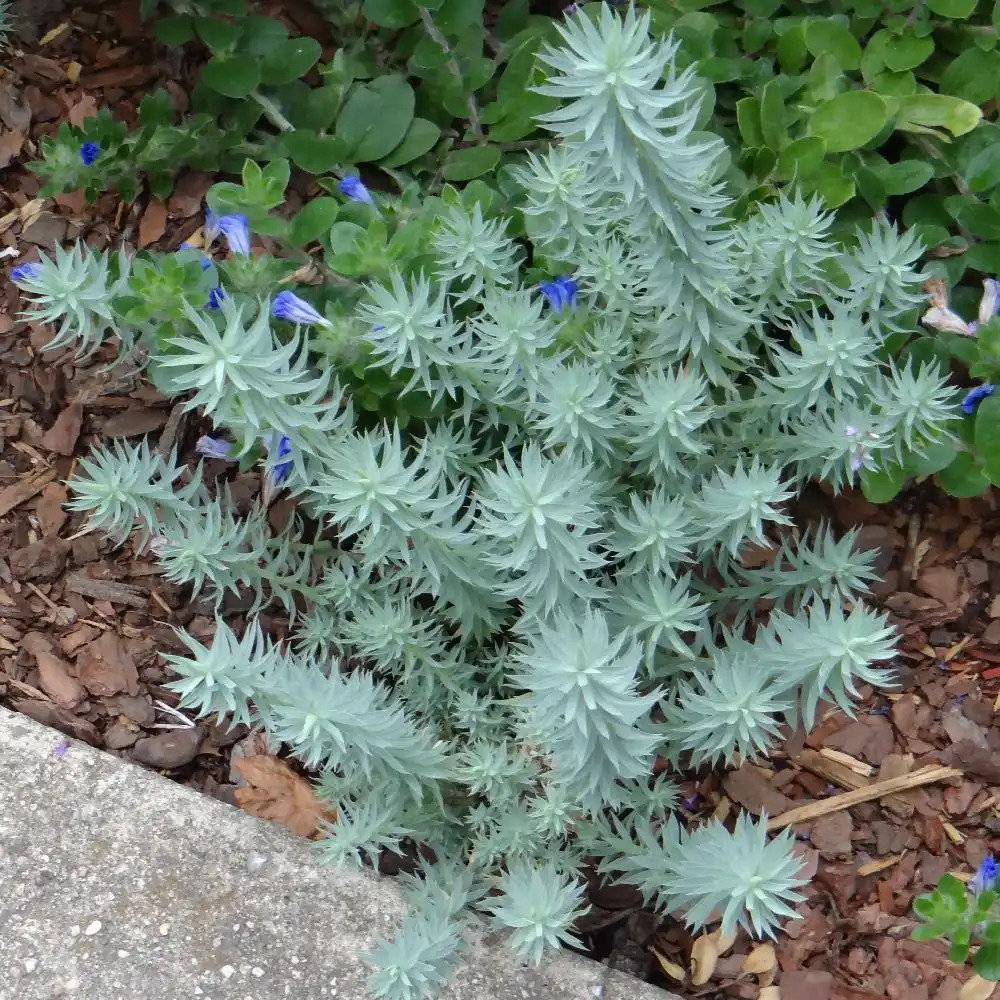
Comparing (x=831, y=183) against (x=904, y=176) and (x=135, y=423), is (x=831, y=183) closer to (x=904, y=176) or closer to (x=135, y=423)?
(x=904, y=176)

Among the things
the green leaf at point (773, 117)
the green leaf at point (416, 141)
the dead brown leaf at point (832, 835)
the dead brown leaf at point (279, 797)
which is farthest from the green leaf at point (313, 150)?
the dead brown leaf at point (832, 835)

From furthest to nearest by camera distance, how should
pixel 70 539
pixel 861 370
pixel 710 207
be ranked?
pixel 70 539, pixel 861 370, pixel 710 207

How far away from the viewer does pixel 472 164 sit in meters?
2.21

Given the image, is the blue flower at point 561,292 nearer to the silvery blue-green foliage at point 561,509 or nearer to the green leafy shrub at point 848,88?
the silvery blue-green foliage at point 561,509

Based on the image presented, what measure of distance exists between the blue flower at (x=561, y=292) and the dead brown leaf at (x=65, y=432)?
121 centimetres

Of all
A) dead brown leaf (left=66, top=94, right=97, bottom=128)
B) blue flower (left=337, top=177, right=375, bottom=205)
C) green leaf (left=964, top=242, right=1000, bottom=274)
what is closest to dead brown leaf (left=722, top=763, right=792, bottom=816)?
green leaf (left=964, top=242, right=1000, bottom=274)

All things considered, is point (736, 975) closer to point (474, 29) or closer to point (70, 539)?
point (70, 539)

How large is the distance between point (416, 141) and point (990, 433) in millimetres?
1324

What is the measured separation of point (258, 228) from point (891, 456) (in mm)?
1190

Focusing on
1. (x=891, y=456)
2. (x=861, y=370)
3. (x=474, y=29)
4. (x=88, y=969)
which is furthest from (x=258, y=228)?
(x=88, y=969)

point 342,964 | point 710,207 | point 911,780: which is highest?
point 710,207

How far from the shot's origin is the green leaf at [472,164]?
2195 millimetres

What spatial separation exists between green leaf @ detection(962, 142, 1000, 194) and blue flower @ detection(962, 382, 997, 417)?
1.47 feet

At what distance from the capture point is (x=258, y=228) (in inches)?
71.9
